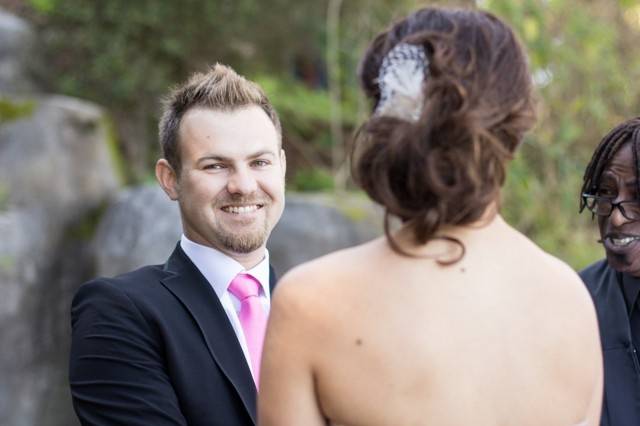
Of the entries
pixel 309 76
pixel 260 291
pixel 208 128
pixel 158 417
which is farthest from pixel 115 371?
pixel 309 76

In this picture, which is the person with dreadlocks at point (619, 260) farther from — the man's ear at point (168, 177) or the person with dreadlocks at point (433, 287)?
the man's ear at point (168, 177)

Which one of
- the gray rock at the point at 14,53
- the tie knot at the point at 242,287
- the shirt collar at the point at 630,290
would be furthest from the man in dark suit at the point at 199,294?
the gray rock at the point at 14,53

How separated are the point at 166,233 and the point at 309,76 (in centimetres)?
430

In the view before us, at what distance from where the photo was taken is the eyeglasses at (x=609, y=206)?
2771 millimetres

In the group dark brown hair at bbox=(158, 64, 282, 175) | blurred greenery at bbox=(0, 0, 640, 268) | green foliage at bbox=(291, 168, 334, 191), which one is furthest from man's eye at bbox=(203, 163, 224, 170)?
green foliage at bbox=(291, 168, 334, 191)

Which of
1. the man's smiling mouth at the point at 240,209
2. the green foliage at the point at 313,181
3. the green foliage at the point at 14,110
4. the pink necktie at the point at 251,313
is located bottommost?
the green foliage at the point at 313,181

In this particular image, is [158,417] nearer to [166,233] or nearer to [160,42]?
[166,233]

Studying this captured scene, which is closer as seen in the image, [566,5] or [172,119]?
[172,119]

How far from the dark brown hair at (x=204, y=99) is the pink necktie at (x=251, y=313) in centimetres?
40

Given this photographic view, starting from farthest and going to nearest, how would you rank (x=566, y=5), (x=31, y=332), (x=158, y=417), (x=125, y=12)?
(x=125, y=12) < (x=566, y=5) < (x=31, y=332) < (x=158, y=417)

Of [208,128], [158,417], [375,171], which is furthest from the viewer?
[208,128]

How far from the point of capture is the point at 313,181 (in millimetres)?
9125

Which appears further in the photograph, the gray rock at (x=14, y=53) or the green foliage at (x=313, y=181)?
the green foliage at (x=313, y=181)

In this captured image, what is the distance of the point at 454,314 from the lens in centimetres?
169
